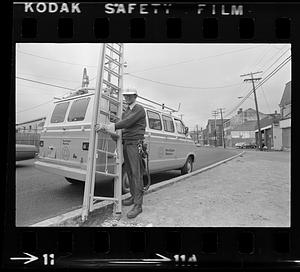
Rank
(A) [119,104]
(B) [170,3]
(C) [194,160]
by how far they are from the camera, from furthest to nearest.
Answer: (C) [194,160]
(A) [119,104]
(B) [170,3]

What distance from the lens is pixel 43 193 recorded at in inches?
90.7

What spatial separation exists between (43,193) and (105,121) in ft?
4.42

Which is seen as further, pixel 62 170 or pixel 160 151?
pixel 160 151

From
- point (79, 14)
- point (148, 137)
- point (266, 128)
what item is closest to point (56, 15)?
point (79, 14)

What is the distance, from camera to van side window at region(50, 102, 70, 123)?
2193mm

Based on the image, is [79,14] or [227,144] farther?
[227,144]

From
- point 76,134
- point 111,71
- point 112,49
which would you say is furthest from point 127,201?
point 112,49

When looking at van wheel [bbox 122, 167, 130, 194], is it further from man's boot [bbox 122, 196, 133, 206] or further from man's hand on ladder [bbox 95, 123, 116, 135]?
man's hand on ladder [bbox 95, 123, 116, 135]

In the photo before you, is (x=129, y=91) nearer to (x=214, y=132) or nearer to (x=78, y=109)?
(x=78, y=109)

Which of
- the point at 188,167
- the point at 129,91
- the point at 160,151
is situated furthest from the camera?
the point at 188,167

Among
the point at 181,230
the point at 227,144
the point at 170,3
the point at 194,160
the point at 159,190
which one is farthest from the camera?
the point at 194,160

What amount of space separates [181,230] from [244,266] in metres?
0.69

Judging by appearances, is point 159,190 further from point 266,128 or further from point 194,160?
point 266,128

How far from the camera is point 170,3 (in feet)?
5.45
